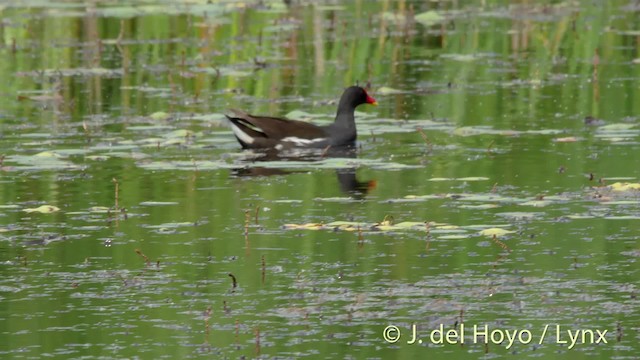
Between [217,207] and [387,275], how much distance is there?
2.76 meters

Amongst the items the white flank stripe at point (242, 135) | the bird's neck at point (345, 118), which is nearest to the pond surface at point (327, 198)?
the white flank stripe at point (242, 135)

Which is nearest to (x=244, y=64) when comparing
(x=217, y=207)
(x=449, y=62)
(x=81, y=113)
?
(x=449, y=62)

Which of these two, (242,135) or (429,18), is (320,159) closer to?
(242,135)

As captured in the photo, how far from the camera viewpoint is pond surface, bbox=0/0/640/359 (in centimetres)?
832

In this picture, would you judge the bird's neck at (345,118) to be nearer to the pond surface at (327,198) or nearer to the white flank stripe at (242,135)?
the pond surface at (327,198)

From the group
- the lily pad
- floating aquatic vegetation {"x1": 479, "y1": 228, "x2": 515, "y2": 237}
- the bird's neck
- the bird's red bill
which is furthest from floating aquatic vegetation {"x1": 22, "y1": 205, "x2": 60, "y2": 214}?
the lily pad

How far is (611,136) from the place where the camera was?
1459cm

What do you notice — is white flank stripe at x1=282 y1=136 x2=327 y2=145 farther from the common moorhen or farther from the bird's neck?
the bird's neck

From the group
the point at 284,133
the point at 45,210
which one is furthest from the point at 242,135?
the point at 45,210

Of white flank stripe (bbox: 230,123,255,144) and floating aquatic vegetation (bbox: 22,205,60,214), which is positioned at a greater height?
white flank stripe (bbox: 230,123,255,144)

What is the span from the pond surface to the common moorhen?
0.19 meters

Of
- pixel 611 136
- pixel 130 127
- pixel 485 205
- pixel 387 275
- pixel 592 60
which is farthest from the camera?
pixel 592 60

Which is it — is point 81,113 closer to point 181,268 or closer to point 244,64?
point 244,64

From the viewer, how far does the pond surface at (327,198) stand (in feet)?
27.3
